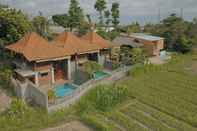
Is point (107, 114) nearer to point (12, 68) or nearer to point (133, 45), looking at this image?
point (12, 68)

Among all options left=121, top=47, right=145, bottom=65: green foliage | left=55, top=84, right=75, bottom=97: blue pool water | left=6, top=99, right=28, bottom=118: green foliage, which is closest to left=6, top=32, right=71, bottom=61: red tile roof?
left=55, top=84, right=75, bottom=97: blue pool water

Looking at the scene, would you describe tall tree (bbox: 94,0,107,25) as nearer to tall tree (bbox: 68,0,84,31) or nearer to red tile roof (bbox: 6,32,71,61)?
tall tree (bbox: 68,0,84,31)

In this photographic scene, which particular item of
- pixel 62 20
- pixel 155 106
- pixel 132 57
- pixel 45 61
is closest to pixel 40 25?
pixel 45 61

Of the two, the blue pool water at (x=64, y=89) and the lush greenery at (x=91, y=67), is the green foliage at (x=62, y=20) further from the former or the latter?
the blue pool water at (x=64, y=89)

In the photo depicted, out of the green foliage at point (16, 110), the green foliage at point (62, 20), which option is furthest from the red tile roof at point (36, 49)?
the green foliage at point (62, 20)

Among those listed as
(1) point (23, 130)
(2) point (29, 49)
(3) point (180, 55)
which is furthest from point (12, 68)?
(3) point (180, 55)

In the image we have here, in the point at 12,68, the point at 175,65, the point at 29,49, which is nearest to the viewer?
the point at 29,49
